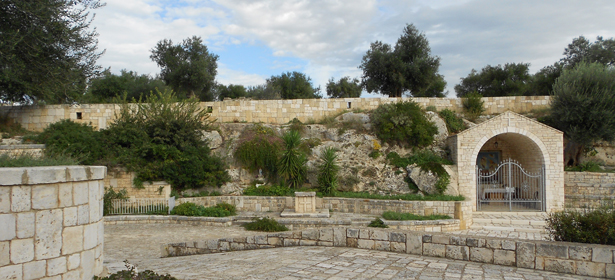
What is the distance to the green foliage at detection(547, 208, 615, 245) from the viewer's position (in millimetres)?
5906

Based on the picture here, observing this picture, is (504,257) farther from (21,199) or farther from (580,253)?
(21,199)

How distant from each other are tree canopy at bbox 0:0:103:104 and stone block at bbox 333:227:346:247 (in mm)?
13143

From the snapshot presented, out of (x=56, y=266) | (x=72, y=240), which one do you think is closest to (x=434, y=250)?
(x=72, y=240)

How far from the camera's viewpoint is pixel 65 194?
478cm

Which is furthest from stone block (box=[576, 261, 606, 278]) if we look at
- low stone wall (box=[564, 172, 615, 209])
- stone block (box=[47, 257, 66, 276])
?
low stone wall (box=[564, 172, 615, 209])

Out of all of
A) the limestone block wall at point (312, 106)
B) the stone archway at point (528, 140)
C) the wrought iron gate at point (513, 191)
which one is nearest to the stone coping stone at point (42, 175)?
the stone archway at point (528, 140)

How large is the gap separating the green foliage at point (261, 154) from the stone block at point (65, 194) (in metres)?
12.6

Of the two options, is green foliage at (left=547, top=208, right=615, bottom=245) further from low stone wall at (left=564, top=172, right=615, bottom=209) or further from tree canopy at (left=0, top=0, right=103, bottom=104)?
tree canopy at (left=0, top=0, right=103, bottom=104)

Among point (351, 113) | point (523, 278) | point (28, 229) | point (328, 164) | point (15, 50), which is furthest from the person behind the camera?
point (351, 113)

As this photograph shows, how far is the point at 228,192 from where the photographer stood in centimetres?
1680

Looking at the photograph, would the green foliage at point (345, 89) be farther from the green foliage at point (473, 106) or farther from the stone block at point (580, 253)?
the stone block at point (580, 253)

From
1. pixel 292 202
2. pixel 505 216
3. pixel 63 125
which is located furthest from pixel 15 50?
pixel 505 216

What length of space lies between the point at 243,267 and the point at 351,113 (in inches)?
629

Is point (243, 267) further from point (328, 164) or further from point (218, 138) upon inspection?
point (218, 138)
